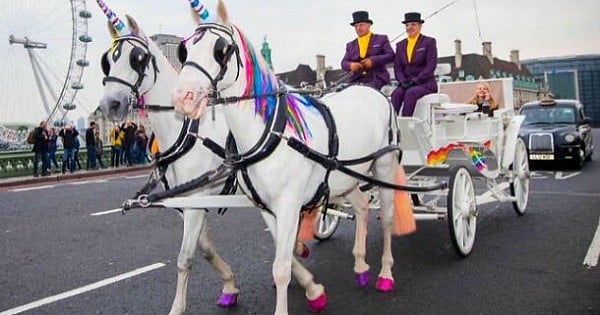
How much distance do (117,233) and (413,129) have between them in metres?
4.65

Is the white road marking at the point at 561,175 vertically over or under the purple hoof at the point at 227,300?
over

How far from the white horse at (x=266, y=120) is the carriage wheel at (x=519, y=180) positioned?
4611 millimetres

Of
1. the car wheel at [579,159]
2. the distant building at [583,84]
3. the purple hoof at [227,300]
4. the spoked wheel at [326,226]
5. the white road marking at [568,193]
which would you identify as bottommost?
the purple hoof at [227,300]

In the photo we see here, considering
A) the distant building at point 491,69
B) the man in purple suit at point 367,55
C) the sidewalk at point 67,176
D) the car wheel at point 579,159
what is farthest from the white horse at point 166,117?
the distant building at point 491,69

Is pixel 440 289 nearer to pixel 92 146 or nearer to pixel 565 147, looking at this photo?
pixel 565 147

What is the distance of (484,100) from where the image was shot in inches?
336

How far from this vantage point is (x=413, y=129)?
6.01 m

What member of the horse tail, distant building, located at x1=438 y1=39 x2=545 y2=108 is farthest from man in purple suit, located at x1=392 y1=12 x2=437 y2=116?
distant building, located at x1=438 y1=39 x2=545 y2=108

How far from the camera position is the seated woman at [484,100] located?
8359mm

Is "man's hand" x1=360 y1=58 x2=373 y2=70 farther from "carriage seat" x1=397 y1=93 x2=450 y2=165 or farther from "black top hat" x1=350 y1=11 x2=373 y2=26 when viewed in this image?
"carriage seat" x1=397 y1=93 x2=450 y2=165

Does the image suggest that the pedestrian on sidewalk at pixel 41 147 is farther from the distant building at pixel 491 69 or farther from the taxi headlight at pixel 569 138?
the distant building at pixel 491 69

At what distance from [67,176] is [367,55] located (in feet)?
48.8

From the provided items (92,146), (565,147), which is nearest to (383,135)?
(565,147)

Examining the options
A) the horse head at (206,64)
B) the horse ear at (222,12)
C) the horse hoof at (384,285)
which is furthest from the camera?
the horse hoof at (384,285)
